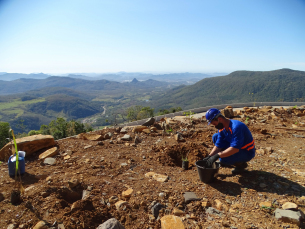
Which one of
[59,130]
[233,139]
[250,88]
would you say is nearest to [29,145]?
[233,139]

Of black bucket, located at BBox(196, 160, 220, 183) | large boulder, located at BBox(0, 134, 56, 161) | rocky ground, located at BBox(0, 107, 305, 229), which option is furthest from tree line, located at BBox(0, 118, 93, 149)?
black bucket, located at BBox(196, 160, 220, 183)

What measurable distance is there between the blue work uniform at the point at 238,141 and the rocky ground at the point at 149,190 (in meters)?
0.43

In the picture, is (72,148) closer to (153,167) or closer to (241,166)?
(153,167)

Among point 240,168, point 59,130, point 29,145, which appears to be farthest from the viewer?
point 59,130

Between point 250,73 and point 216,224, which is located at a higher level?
point 250,73

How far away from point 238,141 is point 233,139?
0.28 feet

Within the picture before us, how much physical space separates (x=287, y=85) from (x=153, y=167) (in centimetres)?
11259

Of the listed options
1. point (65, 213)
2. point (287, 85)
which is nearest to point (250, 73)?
point (287, 85)

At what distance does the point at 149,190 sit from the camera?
303 centimetres

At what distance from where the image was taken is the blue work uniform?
10.2ft

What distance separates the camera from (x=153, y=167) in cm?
403

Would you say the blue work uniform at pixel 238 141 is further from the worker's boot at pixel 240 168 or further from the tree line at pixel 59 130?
the tree line at pixel 59 130

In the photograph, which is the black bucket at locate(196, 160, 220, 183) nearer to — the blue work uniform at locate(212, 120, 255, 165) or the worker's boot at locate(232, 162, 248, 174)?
the blue work uniform at locate(212, 120, 255, 165)

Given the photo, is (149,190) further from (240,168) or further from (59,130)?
(59,130)
